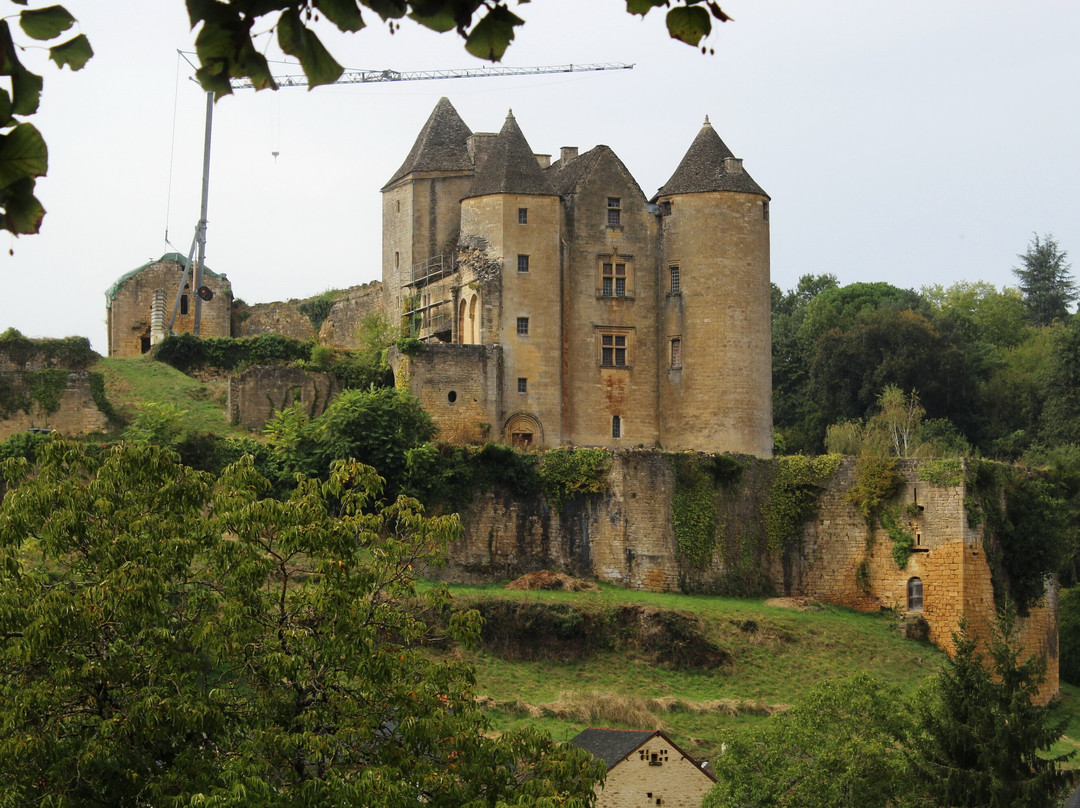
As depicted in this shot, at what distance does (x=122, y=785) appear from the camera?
1692 centimetres

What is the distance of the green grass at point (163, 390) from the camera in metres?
45.0

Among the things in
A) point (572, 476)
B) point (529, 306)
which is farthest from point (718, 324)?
point (572, 476)

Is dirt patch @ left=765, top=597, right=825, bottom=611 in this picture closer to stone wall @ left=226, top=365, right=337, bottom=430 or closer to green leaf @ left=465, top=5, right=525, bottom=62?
stone wall @ left=226, top=365, right=337, bottom=430

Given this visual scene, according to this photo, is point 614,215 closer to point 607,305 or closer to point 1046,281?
point 607,305

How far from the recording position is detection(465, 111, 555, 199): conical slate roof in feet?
157

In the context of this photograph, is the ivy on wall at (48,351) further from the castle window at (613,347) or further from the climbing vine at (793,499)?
the climbing vine at (793,499)

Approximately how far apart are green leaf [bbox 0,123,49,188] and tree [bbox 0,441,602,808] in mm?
11420

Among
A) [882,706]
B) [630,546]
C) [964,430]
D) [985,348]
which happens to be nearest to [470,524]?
[630,546]

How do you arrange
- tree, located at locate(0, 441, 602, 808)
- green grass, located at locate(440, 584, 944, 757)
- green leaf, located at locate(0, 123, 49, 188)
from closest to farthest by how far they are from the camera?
green leaf, located at locate(0, 123, 49, 188) → tree, located at locate(0, 441, 602, 808) → green grass, located at locate(440, 584, 944, 757)

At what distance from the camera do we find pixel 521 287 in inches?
1865

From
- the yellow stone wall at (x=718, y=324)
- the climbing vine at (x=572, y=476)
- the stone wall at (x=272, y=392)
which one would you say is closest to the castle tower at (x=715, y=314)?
the yellow stone wall at (x=718, y=324)

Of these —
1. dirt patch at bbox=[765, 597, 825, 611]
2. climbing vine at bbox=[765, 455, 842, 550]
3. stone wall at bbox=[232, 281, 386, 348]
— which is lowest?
dirt patch at bbox=[765, 597, 825, 611]

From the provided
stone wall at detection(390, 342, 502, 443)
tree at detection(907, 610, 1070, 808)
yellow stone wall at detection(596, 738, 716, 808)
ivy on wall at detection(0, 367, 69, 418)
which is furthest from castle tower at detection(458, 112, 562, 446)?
tree at detection(907, 610, 1070, 808)

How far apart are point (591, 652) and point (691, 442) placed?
9.59 metres
